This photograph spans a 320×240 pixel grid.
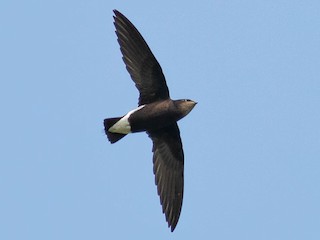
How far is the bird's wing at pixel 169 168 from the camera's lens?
22.7 meters

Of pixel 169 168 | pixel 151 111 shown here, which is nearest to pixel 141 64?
pixel 151 111

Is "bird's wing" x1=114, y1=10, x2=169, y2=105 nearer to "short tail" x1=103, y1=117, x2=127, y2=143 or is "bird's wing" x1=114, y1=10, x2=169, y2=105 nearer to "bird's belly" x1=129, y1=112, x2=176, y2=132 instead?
"bird's belly" x1=129, y1=112, x2=176, y2=132

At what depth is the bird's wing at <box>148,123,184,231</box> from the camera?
22.7m

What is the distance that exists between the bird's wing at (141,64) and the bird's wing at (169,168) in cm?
78

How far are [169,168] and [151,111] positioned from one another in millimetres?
1514

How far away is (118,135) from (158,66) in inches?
52.6

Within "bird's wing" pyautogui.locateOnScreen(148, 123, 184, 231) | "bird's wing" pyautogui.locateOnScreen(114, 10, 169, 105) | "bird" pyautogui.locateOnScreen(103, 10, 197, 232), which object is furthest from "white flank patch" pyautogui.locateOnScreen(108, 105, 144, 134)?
"bird's wing" pyautogui.locateOnScreen(148, 123, 184, 231)

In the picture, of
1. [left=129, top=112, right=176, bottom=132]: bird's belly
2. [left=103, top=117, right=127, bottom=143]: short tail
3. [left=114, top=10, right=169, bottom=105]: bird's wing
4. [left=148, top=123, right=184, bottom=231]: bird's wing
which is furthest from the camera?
[left=148, top=123, right=184, bottom=231]: bird's wing

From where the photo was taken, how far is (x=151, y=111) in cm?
2188

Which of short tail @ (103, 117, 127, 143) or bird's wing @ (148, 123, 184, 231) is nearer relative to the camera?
short tail @ (103, 117, 127, 143)

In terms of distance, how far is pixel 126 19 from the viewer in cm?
2202

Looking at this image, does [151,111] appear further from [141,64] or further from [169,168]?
[169,168]

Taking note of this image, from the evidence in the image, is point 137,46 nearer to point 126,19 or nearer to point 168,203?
point 126,19

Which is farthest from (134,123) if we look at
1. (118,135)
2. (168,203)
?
(168,203)
